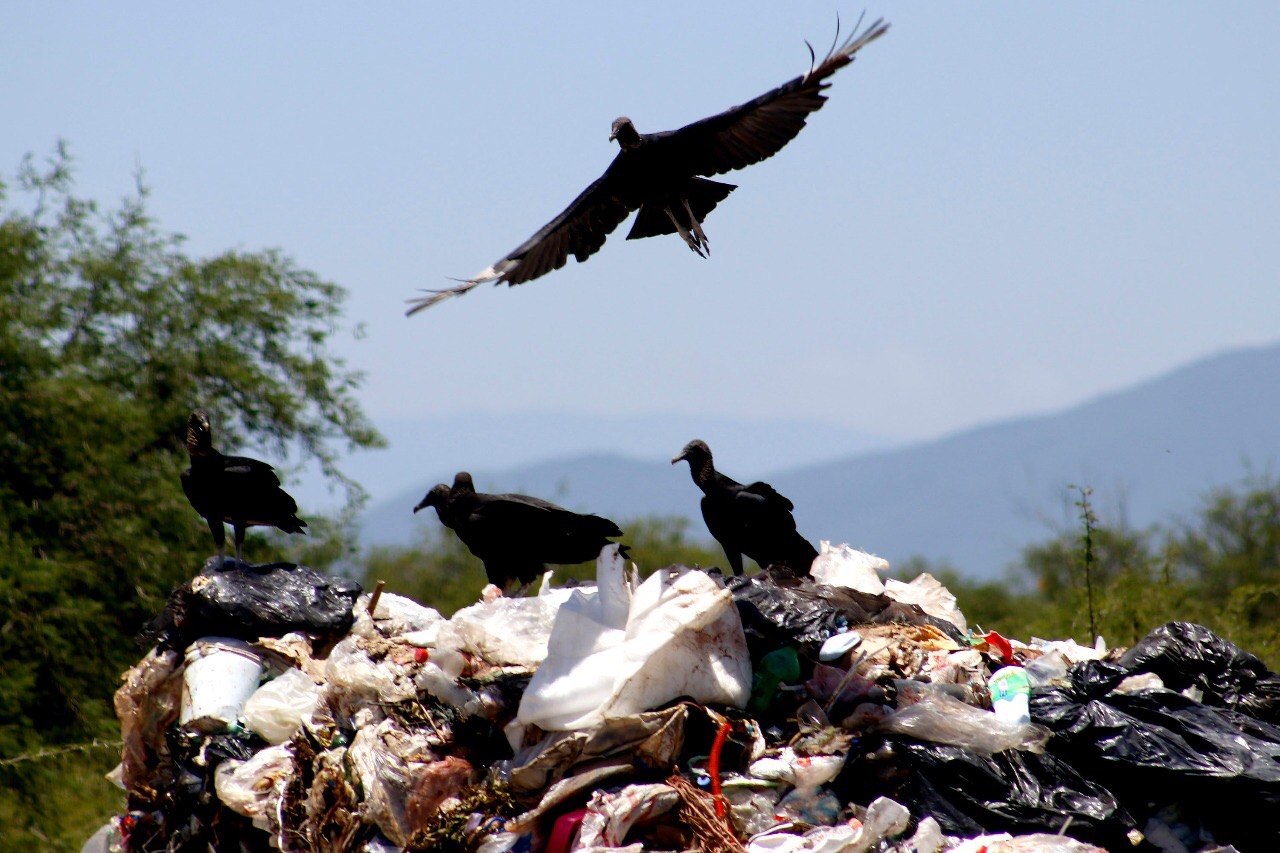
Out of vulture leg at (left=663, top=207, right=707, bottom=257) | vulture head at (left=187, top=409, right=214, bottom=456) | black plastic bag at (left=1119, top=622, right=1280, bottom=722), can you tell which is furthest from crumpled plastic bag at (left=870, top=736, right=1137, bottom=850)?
vulture head at (left=187, top=409, right=214, bottom=456)

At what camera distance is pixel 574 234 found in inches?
238

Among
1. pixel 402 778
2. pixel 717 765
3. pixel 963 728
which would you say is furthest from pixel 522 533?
pixel 963 728

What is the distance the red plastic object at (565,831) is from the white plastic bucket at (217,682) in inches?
62.3

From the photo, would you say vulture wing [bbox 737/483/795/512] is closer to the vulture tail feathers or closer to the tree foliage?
the vulture tail feathers

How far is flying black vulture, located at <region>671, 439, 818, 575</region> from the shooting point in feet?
17.5

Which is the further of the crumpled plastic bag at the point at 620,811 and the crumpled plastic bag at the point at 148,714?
the crumpled plastic bag at the point at 148,714

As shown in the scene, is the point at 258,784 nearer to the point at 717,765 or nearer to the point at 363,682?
the point at 363,682

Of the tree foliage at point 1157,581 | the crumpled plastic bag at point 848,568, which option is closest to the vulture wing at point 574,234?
the crumpled plastic bag at point 848,568

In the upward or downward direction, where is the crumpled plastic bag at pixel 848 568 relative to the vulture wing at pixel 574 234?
downward

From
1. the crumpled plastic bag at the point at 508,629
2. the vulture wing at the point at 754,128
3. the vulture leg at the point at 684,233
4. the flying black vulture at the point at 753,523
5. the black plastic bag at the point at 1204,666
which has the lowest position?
the black plastic bag at the point at 1204,666

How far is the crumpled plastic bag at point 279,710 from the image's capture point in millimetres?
4660

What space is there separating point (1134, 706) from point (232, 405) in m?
13.1

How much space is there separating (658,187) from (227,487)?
220 cm

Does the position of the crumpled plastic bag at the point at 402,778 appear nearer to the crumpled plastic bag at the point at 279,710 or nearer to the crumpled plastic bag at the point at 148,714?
the crumpled plastic bag at the point at 279,710
